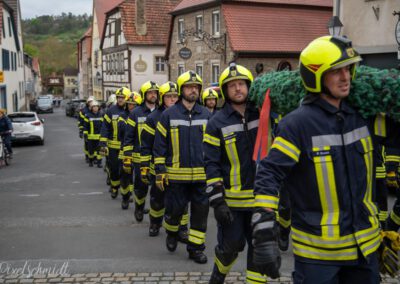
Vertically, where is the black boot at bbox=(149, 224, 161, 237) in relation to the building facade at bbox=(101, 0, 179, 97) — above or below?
below

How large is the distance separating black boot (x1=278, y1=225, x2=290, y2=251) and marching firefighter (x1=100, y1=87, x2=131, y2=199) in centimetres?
460

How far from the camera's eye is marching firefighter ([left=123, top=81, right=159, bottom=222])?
8.71m

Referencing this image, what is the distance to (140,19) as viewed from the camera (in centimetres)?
4103

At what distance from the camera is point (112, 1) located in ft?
199

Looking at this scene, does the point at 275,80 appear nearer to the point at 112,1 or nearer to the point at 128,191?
the point at 128,191

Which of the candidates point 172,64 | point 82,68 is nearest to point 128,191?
point 172,64

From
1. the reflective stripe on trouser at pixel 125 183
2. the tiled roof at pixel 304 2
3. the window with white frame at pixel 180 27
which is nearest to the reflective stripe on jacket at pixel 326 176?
the reflective stripe on trouser at pixel 125 183

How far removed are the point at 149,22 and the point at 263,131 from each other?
38562mm

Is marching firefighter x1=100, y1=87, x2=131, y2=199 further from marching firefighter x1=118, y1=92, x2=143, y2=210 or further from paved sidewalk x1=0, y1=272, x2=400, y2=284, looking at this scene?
paved sidewalk x1=0, y1=272, x2=400, y2=284

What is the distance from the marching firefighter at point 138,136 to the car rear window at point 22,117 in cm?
1555

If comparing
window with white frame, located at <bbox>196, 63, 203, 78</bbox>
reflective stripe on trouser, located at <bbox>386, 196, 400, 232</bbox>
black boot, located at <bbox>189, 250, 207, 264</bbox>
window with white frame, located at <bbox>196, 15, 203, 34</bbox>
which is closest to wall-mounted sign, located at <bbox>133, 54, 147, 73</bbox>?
window with white frame, located at <bbox>196, 63, 203, 78</bbox>

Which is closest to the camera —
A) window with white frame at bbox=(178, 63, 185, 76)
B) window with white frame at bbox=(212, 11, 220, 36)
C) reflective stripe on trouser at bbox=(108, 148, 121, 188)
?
reflective stripe on trouser at bbox=(108, 148, 121, 188)

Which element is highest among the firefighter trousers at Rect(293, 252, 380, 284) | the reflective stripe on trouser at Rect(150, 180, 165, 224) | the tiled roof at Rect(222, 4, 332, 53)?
the tiled roof at Rect(222, 4, 332, 53)

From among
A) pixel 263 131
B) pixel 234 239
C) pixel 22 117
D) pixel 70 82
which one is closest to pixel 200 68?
pixel 22 117
